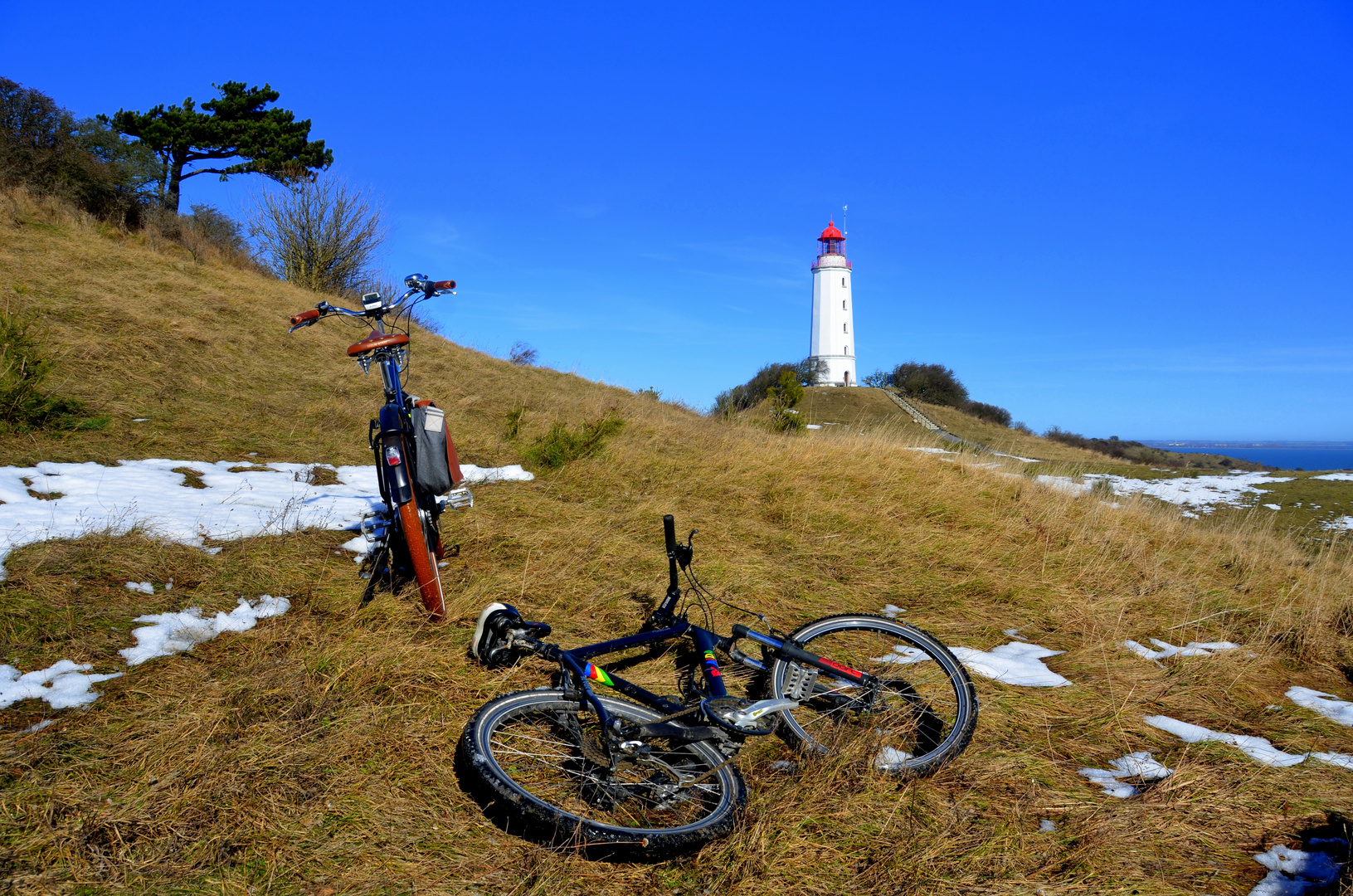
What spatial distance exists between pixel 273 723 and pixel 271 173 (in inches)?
924

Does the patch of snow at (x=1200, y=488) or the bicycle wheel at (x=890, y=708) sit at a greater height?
the patch of snow at (x=1200, y=488)

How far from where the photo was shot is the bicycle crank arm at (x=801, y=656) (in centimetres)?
318

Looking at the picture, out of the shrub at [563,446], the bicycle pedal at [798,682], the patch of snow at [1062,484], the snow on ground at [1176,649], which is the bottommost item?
the snow on ground at [1176,649]

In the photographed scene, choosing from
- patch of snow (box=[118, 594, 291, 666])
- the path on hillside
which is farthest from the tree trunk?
the path on hillside

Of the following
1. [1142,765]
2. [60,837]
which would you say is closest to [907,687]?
[1142,765]

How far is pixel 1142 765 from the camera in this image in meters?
3.29

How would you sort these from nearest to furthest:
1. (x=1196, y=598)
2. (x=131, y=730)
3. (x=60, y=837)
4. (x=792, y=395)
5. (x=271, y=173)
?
(x=60, y=837) → (x=131, y=730) → (x=1196, y=598) → (x=271, y=173) → (x=792, y=395)

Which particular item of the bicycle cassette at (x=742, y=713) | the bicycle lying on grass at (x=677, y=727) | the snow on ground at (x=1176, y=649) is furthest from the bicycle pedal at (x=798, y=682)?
the snow on ground at (x=1176, y=649)

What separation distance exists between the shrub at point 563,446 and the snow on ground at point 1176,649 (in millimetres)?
5727

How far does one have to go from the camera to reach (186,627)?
143 inches

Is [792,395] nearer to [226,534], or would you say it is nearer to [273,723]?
[226,534]

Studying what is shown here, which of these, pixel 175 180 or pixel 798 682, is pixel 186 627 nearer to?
pixel 798 682

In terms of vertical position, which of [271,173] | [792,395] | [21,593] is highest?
[271,173]

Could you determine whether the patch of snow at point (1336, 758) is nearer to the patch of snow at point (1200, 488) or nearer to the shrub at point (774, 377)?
the patch of snow at point (1200, 488)
